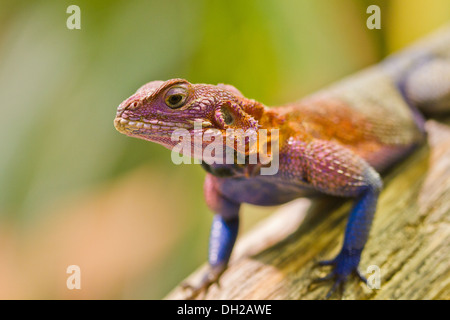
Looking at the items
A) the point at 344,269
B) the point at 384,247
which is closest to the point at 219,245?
the point at 344,269

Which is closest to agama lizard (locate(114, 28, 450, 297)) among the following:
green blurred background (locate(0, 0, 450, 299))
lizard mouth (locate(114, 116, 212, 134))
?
lizard mouth (locate(114, 116, 212, 134))

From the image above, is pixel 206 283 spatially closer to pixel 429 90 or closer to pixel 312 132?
pixel 312 132

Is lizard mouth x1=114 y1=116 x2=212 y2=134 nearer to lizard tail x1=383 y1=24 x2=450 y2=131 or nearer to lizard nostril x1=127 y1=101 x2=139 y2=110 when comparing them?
lizard nostril x1=127 y1=101 x2=139 y2=110

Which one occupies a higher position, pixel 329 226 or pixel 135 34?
pixel 135 34

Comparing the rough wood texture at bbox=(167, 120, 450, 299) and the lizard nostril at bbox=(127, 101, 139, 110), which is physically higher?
the lizard nostril at bbox=(127, 101, 139, 110)

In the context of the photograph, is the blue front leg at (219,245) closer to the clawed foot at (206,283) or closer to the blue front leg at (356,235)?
the clawed foot at (206,283)

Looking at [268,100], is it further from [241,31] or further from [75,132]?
[75,132]
